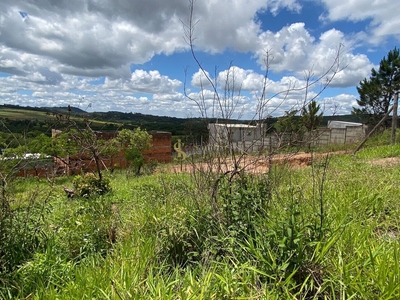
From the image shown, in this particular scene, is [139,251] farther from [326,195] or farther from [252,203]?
[326,195]

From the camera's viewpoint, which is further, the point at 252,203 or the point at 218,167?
the point at 218,167

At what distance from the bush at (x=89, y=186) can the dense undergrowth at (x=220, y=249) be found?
2.49 metres

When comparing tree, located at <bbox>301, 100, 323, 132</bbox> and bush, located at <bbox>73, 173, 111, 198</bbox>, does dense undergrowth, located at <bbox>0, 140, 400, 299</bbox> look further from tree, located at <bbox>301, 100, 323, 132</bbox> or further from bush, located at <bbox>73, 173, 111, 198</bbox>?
bush, located at <bbox>73, 173, 111, 198</bbox>

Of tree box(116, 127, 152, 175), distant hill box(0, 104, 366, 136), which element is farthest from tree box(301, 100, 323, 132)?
tree box(116, 127, 152, 175)

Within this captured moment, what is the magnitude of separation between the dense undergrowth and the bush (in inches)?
98.2

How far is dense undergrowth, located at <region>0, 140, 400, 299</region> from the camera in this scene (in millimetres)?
1796

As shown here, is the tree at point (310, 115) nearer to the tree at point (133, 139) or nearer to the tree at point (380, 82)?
the tree at point (133, 139)

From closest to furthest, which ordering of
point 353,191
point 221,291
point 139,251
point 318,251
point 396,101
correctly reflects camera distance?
point 221,291 → point 318,251 → point 139,251 → point 353,191 → point 396,101

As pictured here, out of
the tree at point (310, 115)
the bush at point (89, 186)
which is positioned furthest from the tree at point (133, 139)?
the tree at point (310, 115)

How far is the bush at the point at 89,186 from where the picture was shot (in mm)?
5758

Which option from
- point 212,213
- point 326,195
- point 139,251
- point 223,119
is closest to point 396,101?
point 326,195

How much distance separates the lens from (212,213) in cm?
267

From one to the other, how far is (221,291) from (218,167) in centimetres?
151

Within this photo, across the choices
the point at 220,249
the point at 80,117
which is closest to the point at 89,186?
the point at 80,117
